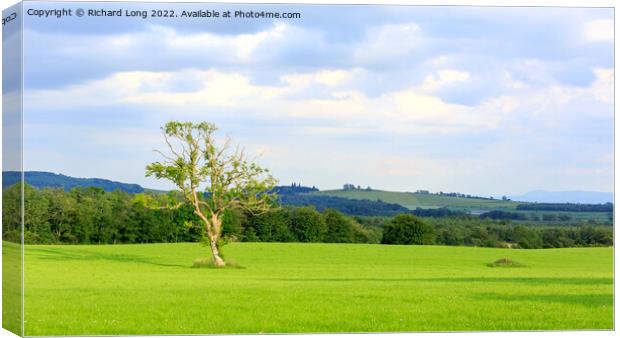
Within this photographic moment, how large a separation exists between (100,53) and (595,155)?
10095 mm

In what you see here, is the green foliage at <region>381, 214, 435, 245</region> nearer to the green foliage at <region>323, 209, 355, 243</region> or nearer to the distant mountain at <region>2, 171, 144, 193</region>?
the green foliage at <region>323, 209, 355, 243</region>

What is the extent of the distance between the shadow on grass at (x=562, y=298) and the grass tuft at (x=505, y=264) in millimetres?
4177

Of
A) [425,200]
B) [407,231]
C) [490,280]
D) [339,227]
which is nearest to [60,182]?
[425,200]

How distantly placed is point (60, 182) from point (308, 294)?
5.56 m

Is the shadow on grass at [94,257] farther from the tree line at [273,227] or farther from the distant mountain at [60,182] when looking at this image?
the distant mountain at [60,182]

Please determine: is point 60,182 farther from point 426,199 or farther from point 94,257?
point 426,199

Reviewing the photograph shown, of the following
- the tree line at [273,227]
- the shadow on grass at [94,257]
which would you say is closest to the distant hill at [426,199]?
the tree line at [273,227]

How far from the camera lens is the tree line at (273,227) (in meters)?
25.3

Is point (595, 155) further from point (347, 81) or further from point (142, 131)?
point (142, 131)

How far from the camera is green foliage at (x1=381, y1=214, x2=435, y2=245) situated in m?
27.4

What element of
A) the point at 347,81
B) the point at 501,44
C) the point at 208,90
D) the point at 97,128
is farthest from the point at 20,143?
the point at 501,44

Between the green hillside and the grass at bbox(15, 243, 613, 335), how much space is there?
1803mm

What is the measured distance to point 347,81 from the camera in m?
23.0

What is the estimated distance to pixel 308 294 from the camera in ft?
77.0
